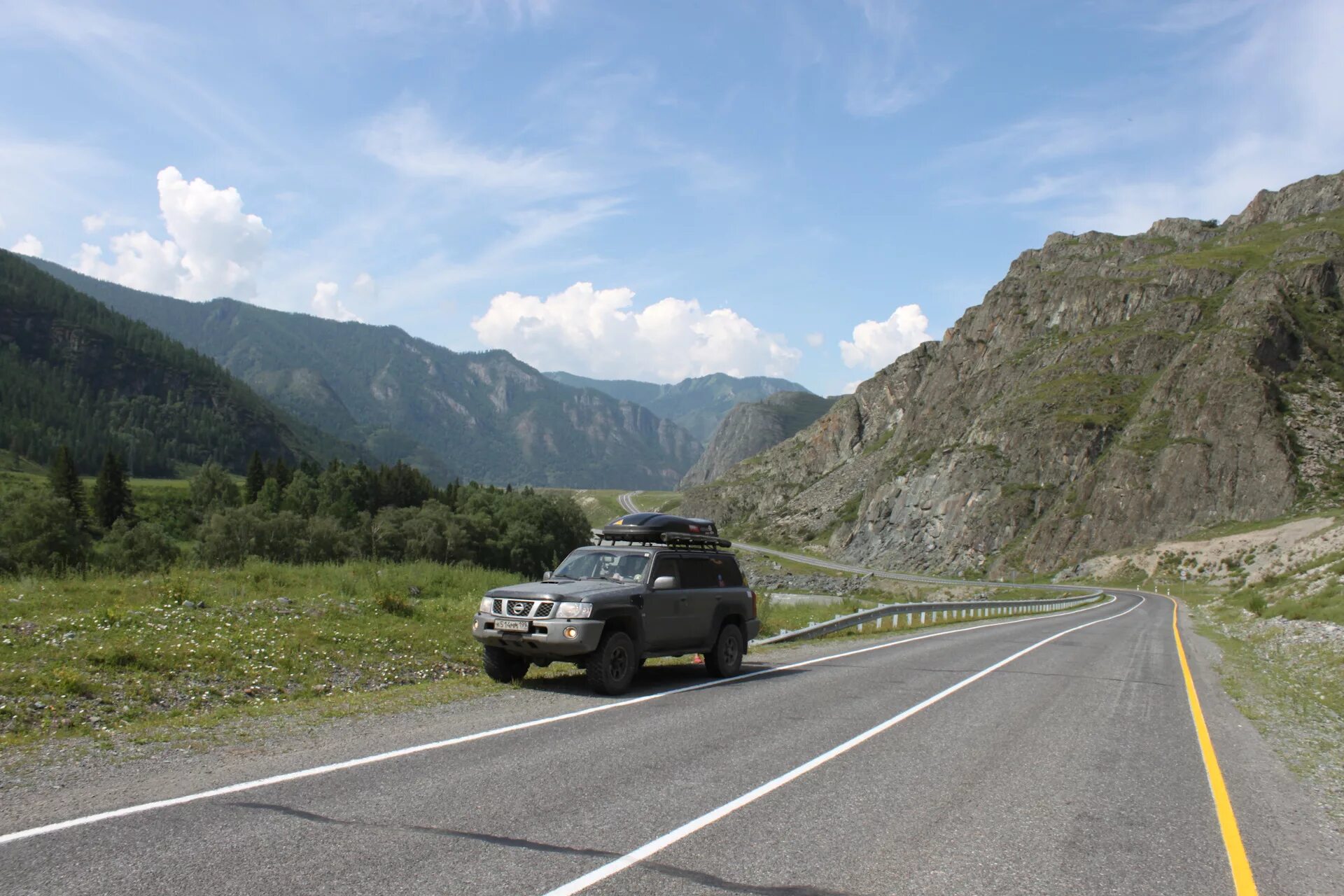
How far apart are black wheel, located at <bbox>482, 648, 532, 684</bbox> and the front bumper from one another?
728 millimetres

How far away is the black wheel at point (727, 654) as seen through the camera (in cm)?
1464

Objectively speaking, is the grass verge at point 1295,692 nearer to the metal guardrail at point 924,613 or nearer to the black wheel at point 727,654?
the black wheel at point 727,654

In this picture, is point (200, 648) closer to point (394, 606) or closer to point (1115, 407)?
point (394, 606)

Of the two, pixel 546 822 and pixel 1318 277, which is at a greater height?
pixel 1318 277

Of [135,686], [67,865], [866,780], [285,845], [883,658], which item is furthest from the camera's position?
[883,658]

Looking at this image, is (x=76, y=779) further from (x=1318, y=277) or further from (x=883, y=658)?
(x=1318, y=277)

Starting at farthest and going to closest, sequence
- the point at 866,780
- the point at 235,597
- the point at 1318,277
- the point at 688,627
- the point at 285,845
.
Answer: the point at 1318,277 → the point at 235,597 → the point at 688,627 → the point at 866,780 → the point at 285,845

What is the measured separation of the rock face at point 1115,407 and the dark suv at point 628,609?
85943 mm

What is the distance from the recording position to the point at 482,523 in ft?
300

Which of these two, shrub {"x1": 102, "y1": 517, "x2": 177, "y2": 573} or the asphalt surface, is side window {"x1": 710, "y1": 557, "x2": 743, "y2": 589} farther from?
shrub {"x1": 102, "y1": 517, "x2": 177, "y2": 573}

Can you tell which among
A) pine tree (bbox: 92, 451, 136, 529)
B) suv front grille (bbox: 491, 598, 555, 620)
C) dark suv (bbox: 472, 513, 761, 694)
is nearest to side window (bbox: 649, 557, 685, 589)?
dark suv (bbox: 472, 513, 761, 694)

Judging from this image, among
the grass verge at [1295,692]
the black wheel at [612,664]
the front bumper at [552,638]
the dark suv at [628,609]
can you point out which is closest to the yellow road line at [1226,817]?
the grass verge at [1295,692]

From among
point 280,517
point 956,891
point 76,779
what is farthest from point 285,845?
point 280,517

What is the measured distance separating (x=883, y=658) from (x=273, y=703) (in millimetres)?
12334
